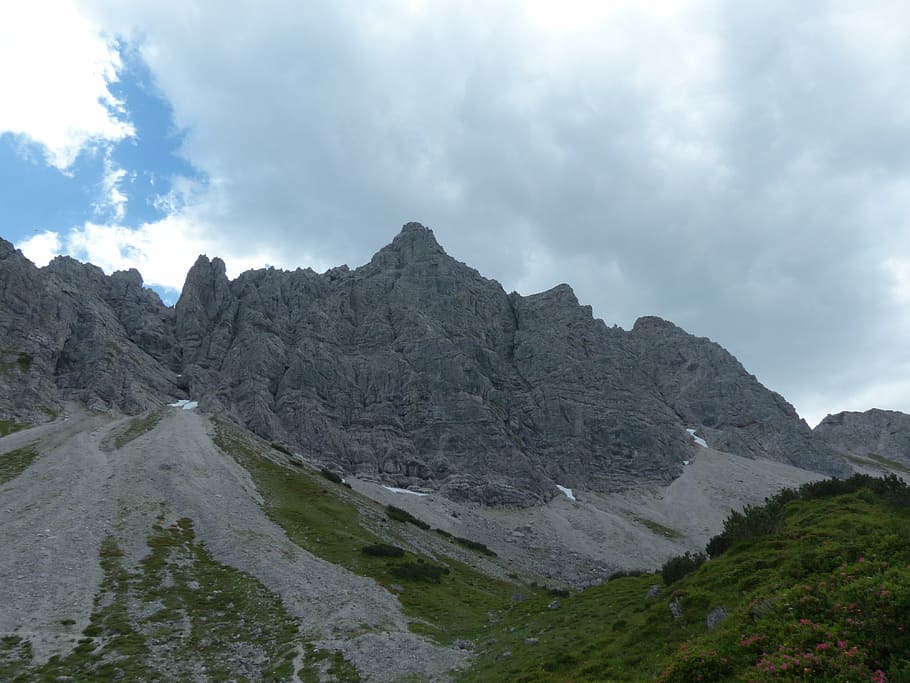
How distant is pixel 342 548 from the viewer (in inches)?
2088

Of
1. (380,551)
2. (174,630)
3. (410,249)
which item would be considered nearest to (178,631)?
(174,630)

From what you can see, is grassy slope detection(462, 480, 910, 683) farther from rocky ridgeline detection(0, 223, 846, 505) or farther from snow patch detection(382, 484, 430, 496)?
rocky ridgeline detection(0, 223, 846, 505)

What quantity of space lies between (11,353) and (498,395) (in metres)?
113

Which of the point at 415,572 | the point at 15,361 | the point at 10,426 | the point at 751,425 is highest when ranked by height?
the point at 751,425

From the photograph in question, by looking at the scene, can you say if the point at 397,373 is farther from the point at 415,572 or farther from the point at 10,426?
the point at 415,572

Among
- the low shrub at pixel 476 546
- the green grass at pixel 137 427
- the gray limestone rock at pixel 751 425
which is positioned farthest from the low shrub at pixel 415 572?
the gray limestone rock at pixel 751 425

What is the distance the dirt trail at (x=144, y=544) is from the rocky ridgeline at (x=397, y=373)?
4629 cm

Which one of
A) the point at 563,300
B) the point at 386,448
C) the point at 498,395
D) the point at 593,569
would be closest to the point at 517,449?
→ the point at 498,395

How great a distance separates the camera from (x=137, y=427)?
89250mm

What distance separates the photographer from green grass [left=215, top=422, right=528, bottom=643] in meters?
39.9

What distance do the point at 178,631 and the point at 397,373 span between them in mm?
117134

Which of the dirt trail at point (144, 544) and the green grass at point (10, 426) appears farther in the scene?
the green grass at point (10, 426)

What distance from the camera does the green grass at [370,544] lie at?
131 feet

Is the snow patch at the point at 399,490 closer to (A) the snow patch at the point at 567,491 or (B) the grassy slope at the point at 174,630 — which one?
(A) the snow patch at the point at 567,491
